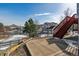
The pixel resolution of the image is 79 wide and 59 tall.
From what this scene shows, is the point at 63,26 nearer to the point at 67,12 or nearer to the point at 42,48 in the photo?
the point at 67,12

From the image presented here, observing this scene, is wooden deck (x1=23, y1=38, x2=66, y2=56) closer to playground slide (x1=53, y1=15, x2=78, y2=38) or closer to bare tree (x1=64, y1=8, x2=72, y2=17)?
playground slide (x1=53, y1=15, x2=78, y2=38)

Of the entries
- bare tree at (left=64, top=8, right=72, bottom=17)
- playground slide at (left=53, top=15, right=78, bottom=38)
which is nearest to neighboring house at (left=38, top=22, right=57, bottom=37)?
playground slide at (left=53, top=15, right=78, bottom=38)

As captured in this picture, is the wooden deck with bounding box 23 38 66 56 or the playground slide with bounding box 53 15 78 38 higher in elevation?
the playground slide with bounding box 53 15 78 38

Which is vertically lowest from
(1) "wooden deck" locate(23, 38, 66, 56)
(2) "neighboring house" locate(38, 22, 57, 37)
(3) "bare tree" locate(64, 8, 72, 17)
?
(1) "wooden deck" locate(23, 38, 66, 56)

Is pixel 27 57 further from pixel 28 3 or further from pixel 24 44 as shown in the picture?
pixel 28 3

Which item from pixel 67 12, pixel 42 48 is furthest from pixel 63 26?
pixel 42 48

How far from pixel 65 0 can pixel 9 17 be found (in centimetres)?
65

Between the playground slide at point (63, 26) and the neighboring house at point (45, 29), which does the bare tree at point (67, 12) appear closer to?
the playground slide at point (63, 26)

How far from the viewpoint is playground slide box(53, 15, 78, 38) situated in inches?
142

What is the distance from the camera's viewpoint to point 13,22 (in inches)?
142

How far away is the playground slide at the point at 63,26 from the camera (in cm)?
360

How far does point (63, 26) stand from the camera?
3615mm

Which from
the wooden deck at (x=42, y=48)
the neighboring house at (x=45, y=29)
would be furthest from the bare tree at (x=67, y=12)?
the wooden deck at (x=42, y=48)

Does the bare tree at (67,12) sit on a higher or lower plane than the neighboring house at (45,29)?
higher
